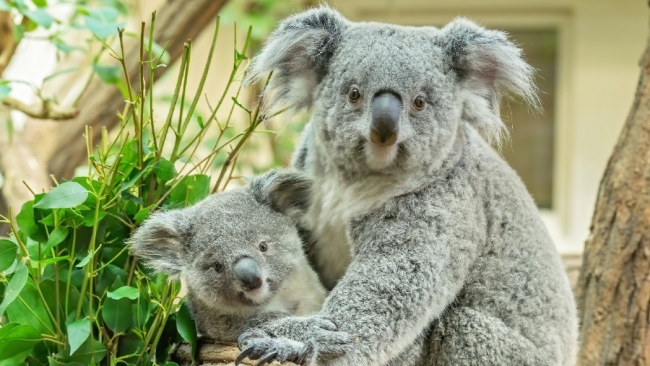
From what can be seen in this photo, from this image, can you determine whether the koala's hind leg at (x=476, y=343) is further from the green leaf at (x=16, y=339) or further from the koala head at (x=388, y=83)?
the green leaf at (x=16, y=339)

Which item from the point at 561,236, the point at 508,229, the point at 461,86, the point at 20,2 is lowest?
the point at 561,236

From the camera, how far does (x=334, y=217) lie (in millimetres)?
2529

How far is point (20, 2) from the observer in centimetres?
307

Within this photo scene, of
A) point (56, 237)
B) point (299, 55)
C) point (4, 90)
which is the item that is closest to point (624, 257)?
point (299, 55)

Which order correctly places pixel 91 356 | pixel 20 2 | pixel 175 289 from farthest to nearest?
pixel 20 2
pixel 175 289
pixel 91 356

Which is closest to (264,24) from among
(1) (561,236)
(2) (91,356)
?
(1) (561,236)

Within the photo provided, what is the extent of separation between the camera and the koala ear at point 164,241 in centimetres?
233

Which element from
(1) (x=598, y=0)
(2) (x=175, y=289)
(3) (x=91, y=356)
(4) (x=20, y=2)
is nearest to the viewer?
(3) (x=91, y=356)

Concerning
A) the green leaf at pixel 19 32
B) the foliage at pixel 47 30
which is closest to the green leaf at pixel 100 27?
the foliage at pixel 47 30

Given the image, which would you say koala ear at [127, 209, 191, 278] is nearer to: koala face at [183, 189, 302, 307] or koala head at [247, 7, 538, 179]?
koala face at [183, 189, 302, 307]

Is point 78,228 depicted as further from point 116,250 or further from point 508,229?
point 508,229

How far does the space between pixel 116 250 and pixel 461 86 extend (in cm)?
123

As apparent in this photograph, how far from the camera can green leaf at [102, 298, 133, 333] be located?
2.28 m

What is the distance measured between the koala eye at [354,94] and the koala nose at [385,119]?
77 mm
